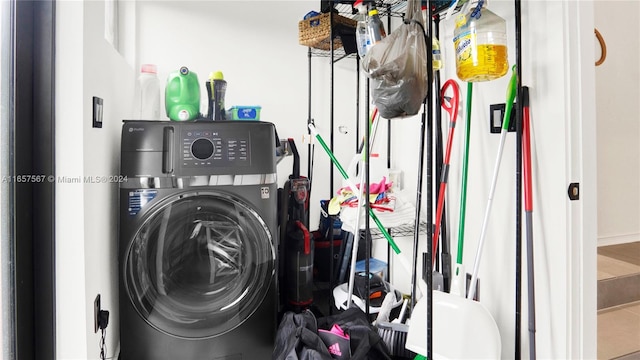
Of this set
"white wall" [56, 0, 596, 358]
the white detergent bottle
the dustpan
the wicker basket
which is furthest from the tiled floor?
the white detergent bottle

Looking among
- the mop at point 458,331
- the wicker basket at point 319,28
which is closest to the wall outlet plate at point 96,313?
the mop at point 458,331

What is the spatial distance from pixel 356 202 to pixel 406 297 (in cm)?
55

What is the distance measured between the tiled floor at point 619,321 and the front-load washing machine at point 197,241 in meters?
1.43

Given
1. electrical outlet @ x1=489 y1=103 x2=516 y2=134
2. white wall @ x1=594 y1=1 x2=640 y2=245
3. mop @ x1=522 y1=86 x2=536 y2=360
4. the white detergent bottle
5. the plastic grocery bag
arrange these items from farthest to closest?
1. white wall @ x1=594 y1=1 x2=640 y2=245
2. the white detergent bottle
3. electrical outlet @ x1=489 y1=103 x2=516 y2=134
4. mop @ x1=522 y1=86 x2=536 y2=360
5. the plastic grocery bag

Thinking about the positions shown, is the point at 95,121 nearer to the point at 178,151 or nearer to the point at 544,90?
the point at 178,151

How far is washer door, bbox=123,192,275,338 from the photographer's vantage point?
1.31m

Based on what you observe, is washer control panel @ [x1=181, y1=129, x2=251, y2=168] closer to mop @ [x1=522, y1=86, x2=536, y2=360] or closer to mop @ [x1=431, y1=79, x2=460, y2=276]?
mop @ [x1=431, y1=79, x2=460, y2=276]

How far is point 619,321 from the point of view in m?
1.58

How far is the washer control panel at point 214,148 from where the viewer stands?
1351mm

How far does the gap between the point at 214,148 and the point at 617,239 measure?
9.16 feet

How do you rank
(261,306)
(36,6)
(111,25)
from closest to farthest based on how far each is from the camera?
(36,6)
(261,306)
(111,25)

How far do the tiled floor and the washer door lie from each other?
1470 mm

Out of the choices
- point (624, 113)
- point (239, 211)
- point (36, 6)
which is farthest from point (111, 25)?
point (624, 113)

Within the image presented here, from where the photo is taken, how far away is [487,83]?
4.26 ft
